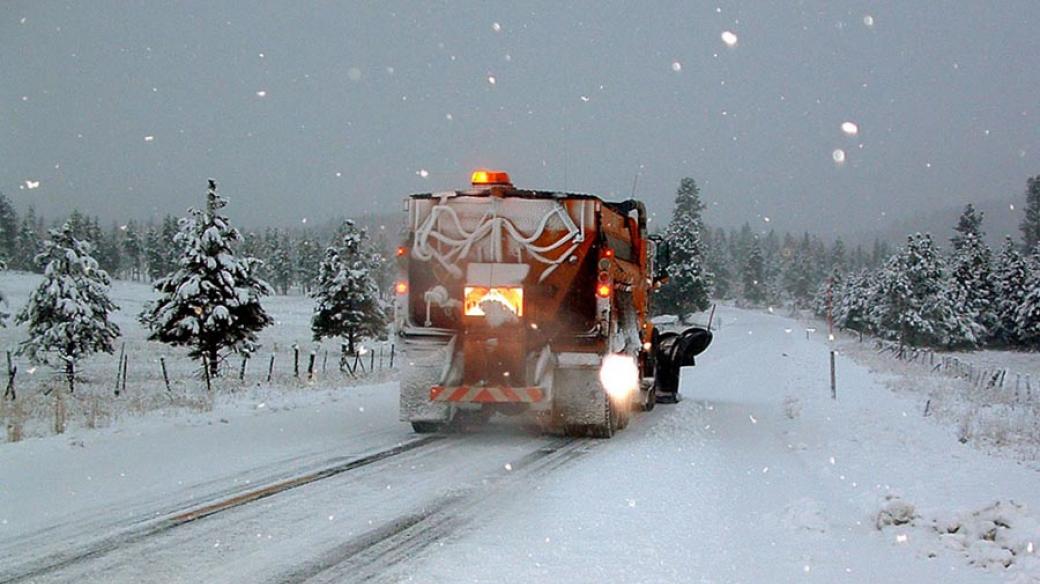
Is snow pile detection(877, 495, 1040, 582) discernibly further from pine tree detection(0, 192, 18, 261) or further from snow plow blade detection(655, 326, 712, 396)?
pine tree detection(0, 192, 18, 261)

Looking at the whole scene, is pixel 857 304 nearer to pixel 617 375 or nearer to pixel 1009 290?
pixel 1009 290

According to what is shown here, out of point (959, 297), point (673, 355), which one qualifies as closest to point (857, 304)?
point (959, 297)

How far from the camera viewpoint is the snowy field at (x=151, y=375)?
476 inches

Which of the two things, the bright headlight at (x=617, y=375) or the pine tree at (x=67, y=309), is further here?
the pine tree at (x=67, y=309)

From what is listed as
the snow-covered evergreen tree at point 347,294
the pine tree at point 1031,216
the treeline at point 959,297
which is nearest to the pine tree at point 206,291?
the snow-covered evergreen tree at point 347,294

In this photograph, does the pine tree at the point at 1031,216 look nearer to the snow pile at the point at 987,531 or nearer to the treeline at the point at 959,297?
the treeline at the point at 959,297

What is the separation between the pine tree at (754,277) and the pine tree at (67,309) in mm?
108544

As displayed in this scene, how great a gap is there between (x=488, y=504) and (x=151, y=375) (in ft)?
115

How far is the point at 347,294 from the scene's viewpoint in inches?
1850

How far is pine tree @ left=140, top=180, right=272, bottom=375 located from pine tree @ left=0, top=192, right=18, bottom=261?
110611mm

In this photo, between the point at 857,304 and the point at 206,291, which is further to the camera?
the point at 857,304

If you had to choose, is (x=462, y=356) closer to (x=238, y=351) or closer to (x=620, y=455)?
(x=620, y=455)

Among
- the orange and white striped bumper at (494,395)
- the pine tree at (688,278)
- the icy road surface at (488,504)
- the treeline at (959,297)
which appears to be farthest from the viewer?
the treeline at (959,297)

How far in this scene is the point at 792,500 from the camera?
23.7ft
